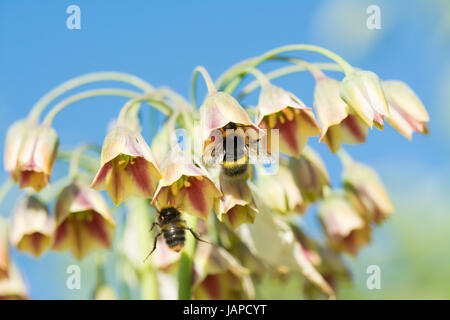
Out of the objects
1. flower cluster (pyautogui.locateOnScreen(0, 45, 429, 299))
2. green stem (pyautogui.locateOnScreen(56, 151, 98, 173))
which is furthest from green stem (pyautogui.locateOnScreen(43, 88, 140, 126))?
green stem (pyautogui.locateOnScreen(56, 151, 98, 173))

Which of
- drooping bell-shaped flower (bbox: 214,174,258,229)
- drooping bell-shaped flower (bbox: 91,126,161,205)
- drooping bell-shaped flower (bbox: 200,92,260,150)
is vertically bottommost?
drooping bell-shaped flower (bbox: 214,174,258,229)

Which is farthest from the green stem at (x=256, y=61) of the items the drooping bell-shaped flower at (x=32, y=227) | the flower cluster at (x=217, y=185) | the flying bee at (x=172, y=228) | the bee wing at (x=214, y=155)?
the drooping bell-shaped flower at (x=32, y=227)

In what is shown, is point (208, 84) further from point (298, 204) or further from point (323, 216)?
point (323, 216)

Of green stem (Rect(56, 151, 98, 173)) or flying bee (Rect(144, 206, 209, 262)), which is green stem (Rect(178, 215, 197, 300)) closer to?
flying bee (Rect(144, 206, 209, 262))

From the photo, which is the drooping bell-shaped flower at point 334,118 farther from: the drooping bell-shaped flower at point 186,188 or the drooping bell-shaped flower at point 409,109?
the drooping bell-shaped flower at point 186,188

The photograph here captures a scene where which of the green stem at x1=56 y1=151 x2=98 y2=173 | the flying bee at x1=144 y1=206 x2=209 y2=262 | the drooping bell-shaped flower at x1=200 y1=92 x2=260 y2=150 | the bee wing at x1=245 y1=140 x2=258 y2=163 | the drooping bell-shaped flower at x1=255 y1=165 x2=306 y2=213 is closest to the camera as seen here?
the drooping bell-shaped flower at x1=200 y1=92 x2=260 y2=150
